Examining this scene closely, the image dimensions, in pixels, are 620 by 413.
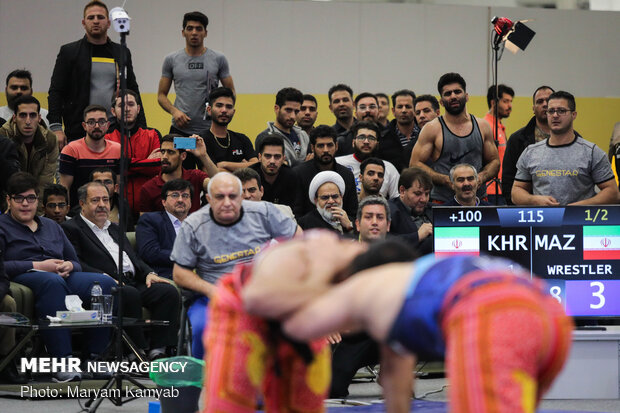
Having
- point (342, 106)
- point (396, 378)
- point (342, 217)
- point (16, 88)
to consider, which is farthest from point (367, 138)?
point (396, 378)

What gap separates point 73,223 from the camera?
6.92m

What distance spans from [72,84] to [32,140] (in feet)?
2.62

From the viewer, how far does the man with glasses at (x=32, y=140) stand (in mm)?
7203

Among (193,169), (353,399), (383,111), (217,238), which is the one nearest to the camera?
(217,238)

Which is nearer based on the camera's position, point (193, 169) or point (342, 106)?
point (193, 169)

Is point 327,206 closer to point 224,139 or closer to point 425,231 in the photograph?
point 425,231

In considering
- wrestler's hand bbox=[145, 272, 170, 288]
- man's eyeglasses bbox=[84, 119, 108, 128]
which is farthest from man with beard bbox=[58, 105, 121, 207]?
wrestler's hand bbox=[145, 272, 170, 288]

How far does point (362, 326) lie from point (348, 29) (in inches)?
339

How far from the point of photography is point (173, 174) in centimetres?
740

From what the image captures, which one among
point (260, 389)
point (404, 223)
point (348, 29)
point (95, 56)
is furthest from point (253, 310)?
point (348, 29)

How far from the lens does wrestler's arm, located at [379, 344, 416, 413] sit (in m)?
3.43

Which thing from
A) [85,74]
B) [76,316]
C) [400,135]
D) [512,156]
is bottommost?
[76,316]

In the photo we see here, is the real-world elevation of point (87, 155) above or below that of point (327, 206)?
above

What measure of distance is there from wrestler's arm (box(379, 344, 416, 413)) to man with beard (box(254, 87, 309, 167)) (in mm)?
4566
